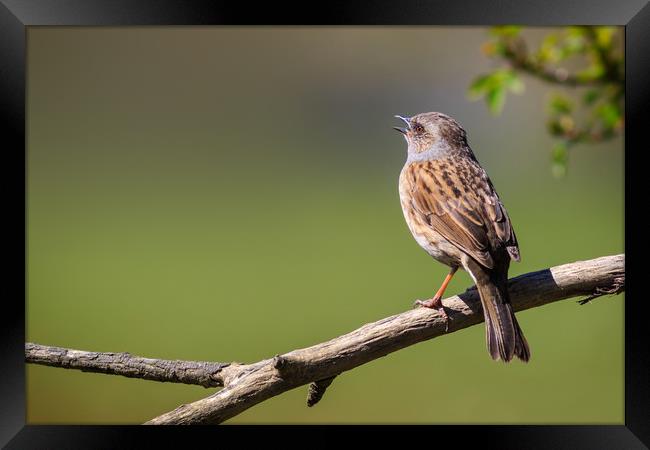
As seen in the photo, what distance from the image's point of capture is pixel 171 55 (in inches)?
326

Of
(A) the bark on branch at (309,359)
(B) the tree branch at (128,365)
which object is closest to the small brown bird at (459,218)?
(A) the bark on branch at (309,359)

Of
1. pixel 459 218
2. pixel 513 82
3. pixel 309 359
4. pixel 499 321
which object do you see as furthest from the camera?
pixel 513 82

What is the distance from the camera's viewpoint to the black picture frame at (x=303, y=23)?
4.09 meters

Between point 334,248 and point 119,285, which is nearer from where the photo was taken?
point 119,285

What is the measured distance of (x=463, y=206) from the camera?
4762 mm

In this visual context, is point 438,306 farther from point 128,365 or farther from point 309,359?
point 128,365

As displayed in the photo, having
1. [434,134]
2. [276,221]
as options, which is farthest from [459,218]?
[276,221]

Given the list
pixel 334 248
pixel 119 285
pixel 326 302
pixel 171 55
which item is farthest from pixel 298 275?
pixel 171 55

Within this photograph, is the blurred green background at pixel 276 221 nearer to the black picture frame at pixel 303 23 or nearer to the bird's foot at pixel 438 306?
the black picture frame at pixel 303 23

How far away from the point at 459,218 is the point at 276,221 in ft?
26.4

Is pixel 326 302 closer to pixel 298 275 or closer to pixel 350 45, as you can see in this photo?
pixel 298 275

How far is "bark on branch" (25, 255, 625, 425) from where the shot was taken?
404 cm

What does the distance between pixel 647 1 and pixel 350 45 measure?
3.76 metres

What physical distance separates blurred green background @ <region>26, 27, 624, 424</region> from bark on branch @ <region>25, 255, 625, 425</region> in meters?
0.62
